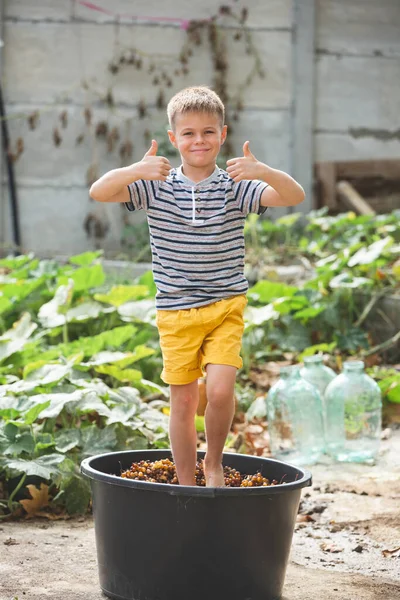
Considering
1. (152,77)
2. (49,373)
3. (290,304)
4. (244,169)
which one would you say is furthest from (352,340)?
(152,77)

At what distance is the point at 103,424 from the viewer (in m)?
3.46

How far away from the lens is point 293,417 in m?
3.80

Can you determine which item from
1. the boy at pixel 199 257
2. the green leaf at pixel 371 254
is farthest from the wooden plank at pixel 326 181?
the boy at pixel 199 257

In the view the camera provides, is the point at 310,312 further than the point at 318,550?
Yes

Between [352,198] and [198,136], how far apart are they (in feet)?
16.6

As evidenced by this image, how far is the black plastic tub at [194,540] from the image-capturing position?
7.03 feet

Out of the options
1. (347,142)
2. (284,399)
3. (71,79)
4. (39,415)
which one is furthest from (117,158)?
(39,415)

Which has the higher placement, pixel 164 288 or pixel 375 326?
pixel 164 288

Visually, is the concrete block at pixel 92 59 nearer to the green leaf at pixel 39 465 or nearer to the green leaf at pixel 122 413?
the green leaf at pixel 122 413

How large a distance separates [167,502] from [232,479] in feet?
1.21

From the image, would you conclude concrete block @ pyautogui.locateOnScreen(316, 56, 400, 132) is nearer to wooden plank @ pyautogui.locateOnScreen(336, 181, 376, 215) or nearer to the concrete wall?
the concrete wall

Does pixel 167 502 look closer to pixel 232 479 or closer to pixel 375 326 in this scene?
pixel 232 479

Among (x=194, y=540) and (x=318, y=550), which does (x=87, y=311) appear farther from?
(x=194, y=540)

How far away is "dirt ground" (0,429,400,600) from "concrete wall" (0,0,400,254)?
170 inches
